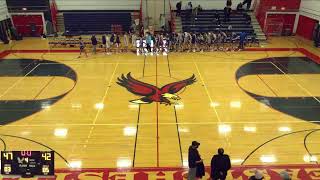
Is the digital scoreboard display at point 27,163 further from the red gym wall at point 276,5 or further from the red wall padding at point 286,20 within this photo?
the red wall padding at point 286,20

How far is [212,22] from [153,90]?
14.4 meters

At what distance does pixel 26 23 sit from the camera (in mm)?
28828

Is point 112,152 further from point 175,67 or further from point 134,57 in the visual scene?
point 134,57

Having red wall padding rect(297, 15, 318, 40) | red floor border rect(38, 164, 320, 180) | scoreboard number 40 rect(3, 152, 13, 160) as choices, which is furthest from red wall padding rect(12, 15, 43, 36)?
red wall padding rect(297, 15, 318, 40)

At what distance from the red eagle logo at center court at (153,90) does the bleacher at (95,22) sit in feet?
41.8

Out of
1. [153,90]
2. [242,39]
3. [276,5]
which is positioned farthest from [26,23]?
[276,5]

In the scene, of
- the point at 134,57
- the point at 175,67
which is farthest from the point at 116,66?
the point at 175,67

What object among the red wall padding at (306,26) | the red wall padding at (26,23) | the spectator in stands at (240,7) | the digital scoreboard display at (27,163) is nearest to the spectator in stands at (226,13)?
the spectator in stands at (240,7)

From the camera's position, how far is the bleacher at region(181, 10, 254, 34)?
89.7 ft

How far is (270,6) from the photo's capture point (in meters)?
28.4

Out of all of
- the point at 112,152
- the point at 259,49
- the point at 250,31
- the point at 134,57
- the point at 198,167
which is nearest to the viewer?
the point at 198,167

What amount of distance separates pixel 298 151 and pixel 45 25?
2506cm

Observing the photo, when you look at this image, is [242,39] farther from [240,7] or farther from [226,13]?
[240,7]

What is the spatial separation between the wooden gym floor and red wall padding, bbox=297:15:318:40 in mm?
7277
